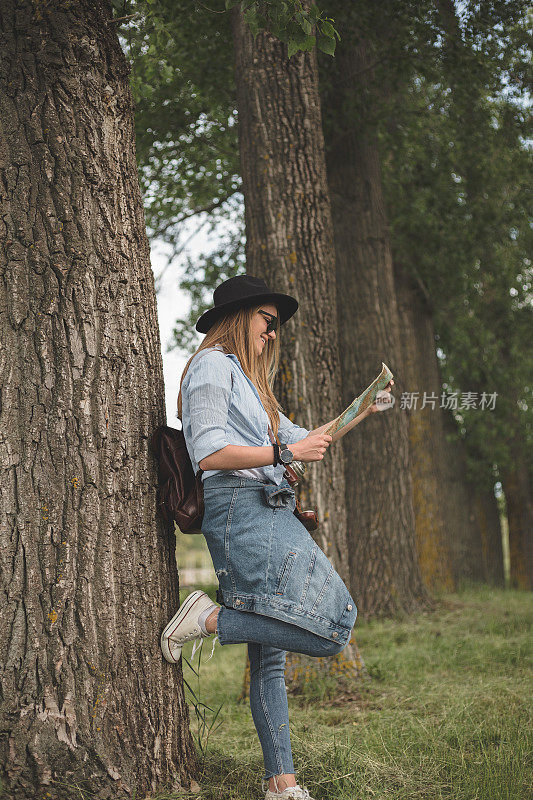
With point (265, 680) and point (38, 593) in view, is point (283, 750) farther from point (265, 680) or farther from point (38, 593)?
point (38, 593)

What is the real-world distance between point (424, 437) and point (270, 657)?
7624 mm

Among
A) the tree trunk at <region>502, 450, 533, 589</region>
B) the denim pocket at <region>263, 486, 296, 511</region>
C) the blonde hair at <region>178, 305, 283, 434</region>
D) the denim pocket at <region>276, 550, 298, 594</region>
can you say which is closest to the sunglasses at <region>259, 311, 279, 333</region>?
the blonde hair at <region>178, 305, 283, 434</region>

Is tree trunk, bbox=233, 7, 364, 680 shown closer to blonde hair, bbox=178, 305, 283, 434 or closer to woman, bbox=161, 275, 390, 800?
blonde hair, bbox=178, 305, 283, 434

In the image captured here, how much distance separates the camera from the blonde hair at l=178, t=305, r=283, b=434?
11.0ft

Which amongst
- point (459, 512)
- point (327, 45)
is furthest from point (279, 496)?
point (459, 512)

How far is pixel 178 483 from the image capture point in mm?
3168

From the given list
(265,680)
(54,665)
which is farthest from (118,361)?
(265,680)

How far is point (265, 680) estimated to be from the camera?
314 centimetres

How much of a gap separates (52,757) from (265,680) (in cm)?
89

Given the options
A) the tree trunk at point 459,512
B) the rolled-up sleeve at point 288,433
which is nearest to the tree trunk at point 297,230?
the rolled-up sleeve at point 288,433

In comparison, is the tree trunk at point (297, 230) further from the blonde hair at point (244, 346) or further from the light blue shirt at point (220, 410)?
the light blue shirt at point (220, 410)

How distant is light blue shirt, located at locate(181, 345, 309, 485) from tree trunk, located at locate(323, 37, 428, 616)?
5094 mm

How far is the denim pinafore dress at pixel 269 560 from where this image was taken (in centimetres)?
300

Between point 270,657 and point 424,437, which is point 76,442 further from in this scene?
point 424,437
